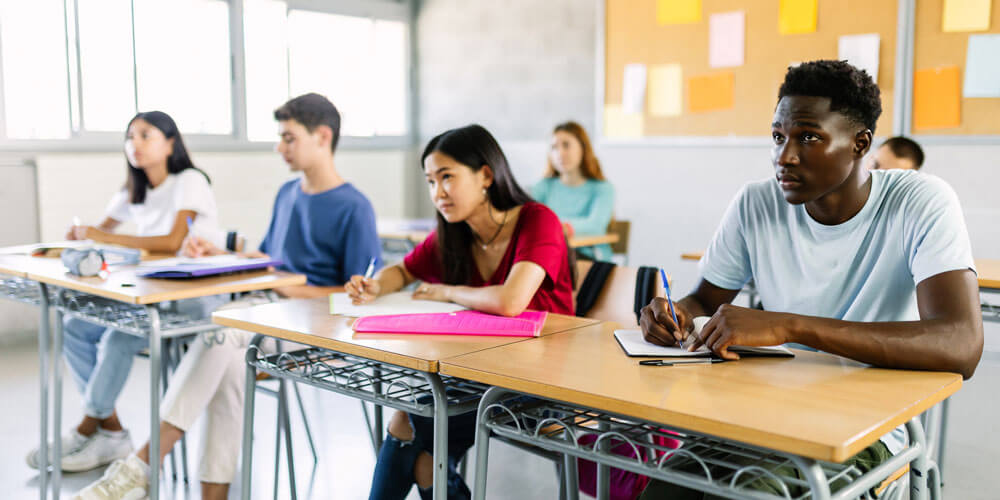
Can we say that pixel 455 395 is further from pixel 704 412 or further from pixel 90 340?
pixel 90 340

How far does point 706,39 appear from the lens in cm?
481

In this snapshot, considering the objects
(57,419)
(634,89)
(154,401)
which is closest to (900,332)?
(154,401)

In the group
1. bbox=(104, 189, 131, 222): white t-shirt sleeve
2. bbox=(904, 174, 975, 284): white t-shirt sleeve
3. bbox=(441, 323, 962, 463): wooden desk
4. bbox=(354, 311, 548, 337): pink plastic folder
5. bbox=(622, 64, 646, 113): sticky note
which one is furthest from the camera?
bbox=(622, 64, 646, 113): sticky note

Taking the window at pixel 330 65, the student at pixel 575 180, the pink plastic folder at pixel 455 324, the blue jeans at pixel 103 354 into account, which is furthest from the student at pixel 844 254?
the window at pixel 330 65

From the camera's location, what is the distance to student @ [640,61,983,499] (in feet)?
4.35

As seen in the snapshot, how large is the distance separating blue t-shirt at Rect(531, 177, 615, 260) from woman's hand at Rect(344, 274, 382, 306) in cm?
221

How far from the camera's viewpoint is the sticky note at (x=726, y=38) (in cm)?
468

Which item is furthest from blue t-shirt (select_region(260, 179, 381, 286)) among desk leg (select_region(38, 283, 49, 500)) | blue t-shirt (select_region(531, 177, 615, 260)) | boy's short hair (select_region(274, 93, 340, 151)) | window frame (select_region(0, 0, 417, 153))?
window frame (select_region(0, 0, 417, 153))

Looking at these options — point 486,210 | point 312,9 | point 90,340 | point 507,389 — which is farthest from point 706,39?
point 507,389

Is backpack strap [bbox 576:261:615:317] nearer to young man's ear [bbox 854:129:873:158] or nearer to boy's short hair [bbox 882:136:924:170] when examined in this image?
young man's ear [bbox 854:129:873:158]

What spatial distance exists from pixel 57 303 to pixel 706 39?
3625 mm

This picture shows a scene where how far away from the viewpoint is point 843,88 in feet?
4.81

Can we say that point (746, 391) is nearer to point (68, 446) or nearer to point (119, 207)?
point (68, 446)

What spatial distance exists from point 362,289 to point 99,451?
1.36 m
